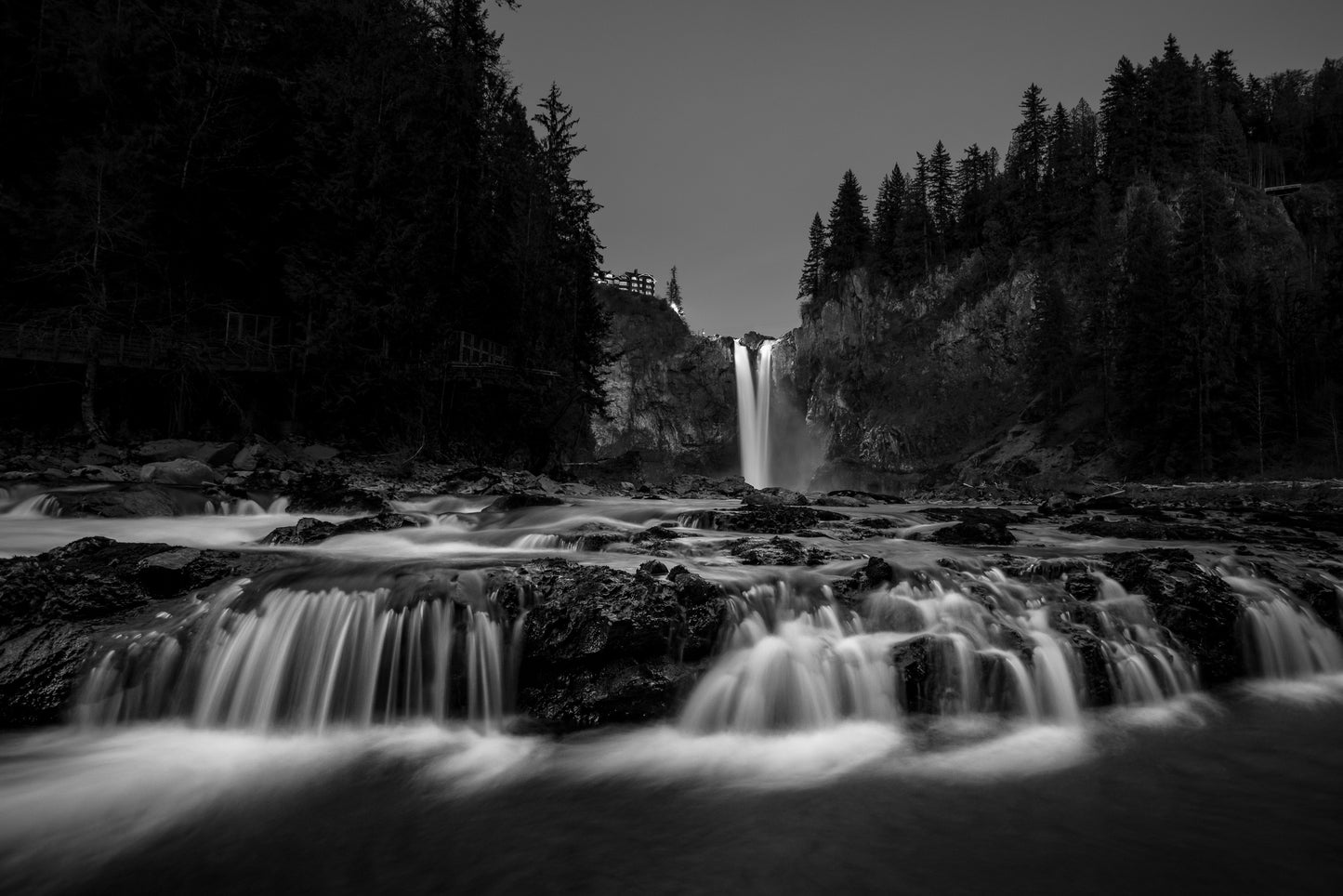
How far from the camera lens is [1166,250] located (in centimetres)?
3725

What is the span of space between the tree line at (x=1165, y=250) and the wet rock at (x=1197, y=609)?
3132 centimetres

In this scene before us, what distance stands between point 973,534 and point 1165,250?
123 feet

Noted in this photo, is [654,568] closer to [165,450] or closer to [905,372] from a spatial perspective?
[165,450]

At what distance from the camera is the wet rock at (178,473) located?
15547mm

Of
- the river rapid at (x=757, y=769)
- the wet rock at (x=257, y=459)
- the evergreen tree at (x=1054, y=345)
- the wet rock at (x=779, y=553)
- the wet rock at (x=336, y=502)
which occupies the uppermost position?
the evergreen tree at (x=1054, y=345)

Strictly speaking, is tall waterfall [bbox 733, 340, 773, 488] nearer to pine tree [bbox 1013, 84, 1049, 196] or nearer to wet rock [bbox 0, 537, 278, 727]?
pine tree [bbox 1013, 84, 1049, 196]

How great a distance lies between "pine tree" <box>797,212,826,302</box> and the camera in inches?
3415

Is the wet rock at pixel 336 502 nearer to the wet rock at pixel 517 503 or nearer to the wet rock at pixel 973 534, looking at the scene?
the wet rock at pixel 517 503

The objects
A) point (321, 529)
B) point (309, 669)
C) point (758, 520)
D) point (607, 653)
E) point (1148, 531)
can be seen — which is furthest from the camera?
point (758, 520)

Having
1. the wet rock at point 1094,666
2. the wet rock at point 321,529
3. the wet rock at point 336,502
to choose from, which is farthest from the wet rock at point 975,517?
the wet rock at point 336,502

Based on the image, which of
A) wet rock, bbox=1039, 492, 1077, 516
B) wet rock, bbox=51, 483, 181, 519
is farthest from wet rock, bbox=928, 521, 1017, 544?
wet rock, bbox=51, 483, 181, 519

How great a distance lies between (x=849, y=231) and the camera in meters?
79.0

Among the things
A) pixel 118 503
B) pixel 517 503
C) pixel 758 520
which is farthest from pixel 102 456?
pixel 758 520

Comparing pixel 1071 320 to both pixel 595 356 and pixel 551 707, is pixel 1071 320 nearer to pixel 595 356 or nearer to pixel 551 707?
pixel 595 356
